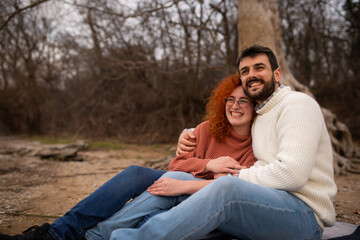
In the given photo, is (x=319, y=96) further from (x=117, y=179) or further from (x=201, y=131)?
(x=117, y=179)

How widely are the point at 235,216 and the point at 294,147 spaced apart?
20.8 inches

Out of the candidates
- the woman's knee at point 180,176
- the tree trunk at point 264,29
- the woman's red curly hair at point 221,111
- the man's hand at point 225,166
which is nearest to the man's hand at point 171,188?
the woman's knee at point 180,176

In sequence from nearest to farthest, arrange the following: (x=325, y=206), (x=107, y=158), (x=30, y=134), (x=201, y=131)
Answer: (x=325, y=206) < (x=201, y=131) < (x=107, y=158) < (x=30, y=134)

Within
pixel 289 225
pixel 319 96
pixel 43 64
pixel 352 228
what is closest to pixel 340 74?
pixel 319 96

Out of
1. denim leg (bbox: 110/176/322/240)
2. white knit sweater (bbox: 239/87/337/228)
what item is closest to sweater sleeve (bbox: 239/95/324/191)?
white knit sweater (bbox: 239/87/337/228)

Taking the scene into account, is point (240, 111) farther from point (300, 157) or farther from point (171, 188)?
point (171, 188)

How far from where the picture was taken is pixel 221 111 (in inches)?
94.2

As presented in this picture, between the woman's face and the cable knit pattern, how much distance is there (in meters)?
0.07

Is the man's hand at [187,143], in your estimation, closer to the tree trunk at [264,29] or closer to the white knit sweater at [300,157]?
the white knit sweater at [300,157]

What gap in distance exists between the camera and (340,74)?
11.1 metres

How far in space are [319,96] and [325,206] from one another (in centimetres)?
1031

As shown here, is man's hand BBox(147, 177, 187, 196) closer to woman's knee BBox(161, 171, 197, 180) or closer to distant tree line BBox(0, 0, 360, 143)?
woman's knee BBox(161, 171, 197, 180)

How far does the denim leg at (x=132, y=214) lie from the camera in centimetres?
187

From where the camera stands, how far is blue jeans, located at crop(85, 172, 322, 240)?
1.51m
